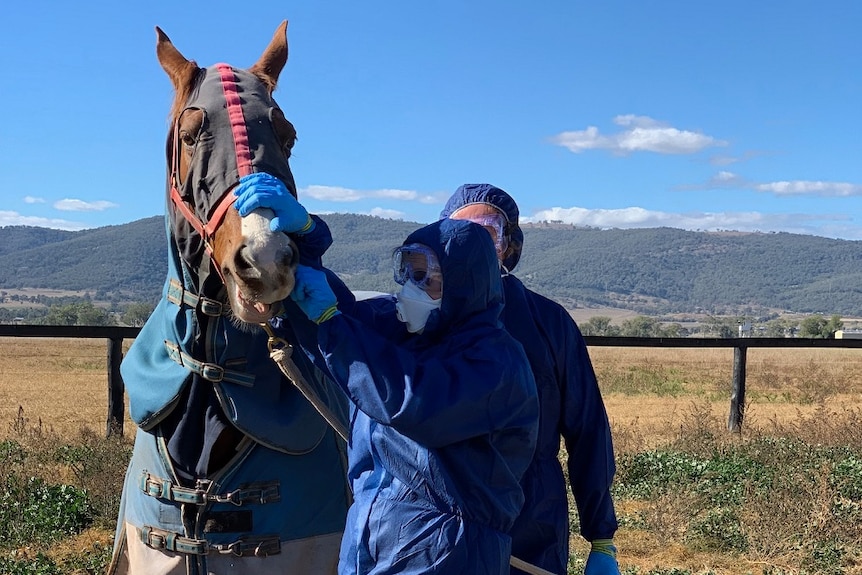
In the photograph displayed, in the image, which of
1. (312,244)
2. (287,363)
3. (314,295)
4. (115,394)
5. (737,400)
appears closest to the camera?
(314,295)

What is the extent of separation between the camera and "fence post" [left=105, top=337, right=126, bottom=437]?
305 inches

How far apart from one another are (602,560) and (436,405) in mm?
1230

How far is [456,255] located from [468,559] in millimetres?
669

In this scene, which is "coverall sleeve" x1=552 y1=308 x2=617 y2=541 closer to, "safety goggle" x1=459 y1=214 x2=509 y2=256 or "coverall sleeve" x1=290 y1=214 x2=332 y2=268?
"safety goggle" x1=459 y1=214 x2=509 y2=256

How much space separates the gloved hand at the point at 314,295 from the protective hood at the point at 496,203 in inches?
42.2

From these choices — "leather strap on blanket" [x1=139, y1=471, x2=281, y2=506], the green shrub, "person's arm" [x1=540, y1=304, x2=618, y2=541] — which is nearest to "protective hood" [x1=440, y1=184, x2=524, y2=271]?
"person's arm" [x1=540, y1=304, x2=618, y2=541]

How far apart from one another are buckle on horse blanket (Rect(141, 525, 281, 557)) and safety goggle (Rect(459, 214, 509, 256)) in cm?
113

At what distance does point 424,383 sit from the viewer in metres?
1.76

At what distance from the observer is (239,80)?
2.34 metres

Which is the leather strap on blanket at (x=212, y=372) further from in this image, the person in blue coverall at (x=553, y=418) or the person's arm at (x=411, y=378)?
the person in blue coverall at (x=553, y=418)

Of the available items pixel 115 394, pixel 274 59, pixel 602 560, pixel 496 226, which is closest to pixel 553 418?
pixel 602 560

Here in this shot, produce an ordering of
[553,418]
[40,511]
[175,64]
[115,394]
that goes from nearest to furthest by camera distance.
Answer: [175,64], [553,418], [40,511], [115,394]

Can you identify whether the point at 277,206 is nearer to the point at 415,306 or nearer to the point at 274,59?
the point at 415,306

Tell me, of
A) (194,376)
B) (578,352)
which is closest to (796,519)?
(578,352)
